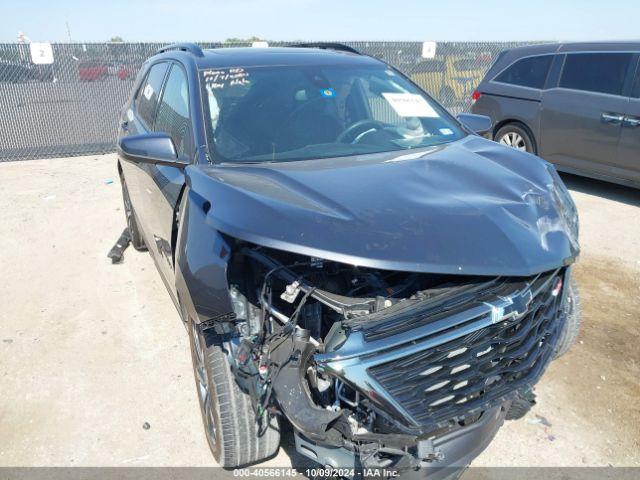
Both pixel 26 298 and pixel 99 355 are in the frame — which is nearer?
pixel 99 355

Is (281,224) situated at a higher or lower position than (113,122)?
higher

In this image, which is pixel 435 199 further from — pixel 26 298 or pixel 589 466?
pixel 26 298

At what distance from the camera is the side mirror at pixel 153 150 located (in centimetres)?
267

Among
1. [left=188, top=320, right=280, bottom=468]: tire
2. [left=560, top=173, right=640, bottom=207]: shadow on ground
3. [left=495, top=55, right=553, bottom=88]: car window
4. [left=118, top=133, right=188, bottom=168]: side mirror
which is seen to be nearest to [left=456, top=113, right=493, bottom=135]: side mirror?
[left=118, top=133, right=188, bottom=168]: side mirror

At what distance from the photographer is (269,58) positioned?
3426 millimetres

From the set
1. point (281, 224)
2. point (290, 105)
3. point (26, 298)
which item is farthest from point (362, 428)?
point (26, 298)

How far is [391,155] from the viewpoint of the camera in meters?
2.83

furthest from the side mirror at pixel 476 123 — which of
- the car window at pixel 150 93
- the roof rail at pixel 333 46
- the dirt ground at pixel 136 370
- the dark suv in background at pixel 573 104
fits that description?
the dark suv in background at pixel 573 104

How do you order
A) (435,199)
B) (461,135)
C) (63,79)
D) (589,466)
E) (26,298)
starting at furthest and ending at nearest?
(63,79) → (26,298) → (461,135) → (589,466) → (435,199)

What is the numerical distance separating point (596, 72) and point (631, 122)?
922mm

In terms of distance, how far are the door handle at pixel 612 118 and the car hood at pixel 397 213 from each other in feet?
14.9

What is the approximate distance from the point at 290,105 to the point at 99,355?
2047mm

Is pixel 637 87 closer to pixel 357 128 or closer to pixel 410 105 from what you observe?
pixel 410 105

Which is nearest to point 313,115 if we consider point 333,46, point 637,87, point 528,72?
point 333,46
